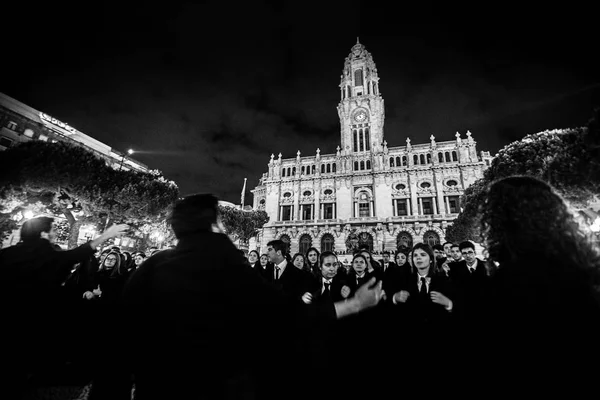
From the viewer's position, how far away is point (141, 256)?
1100 cm

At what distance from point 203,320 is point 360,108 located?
41.0 m

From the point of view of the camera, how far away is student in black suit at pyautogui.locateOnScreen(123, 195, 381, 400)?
1409 millimetres

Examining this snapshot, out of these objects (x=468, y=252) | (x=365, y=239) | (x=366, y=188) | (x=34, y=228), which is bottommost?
(x=34, y=228)

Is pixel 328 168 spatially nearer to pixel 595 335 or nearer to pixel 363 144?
pixel 363 144

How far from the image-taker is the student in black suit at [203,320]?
4.62ft

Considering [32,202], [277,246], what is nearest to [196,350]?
[277,246]

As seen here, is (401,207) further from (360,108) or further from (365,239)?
(360,108)

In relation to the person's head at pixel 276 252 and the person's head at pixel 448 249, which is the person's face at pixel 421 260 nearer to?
the person's head at pixel 276 252

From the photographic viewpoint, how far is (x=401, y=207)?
106 feet

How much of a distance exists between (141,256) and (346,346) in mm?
10114

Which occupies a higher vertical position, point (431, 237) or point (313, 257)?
point (431, 237)

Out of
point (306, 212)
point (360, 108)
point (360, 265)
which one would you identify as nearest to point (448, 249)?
point (360, 265)

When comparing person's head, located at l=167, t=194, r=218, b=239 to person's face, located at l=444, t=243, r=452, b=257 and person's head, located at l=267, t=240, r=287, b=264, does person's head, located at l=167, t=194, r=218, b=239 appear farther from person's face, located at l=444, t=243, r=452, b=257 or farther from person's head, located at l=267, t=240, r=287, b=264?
person's face, located at l=444, t=243, r=452, b=257

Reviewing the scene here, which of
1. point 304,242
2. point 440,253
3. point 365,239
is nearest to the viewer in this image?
point 440,253
